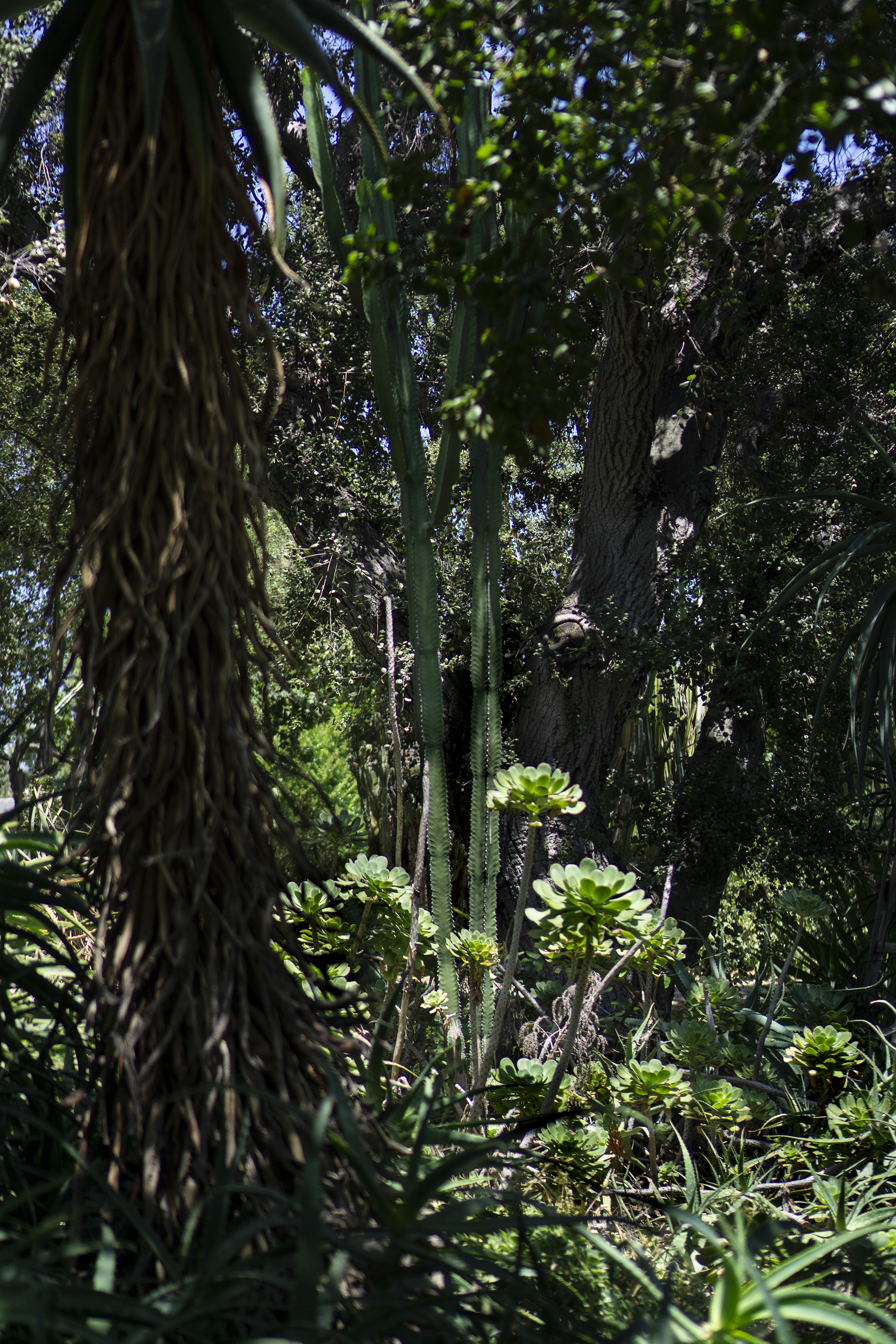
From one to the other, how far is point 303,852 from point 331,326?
12.5ft

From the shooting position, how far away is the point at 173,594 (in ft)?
4.41

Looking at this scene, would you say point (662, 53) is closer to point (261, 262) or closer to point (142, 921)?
point (142, 921)

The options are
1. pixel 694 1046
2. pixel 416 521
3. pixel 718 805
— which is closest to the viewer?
pixel 694 1046

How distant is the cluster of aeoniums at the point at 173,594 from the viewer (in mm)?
1281

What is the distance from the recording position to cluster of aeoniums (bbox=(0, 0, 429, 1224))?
4.20ft

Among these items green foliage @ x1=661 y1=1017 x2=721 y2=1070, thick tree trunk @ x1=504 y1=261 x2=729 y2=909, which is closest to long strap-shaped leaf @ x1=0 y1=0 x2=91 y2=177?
green foliage @ x1=661 y1=1017 x2=721 y2=1070

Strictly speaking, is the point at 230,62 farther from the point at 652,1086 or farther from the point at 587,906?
the point at 652,1086

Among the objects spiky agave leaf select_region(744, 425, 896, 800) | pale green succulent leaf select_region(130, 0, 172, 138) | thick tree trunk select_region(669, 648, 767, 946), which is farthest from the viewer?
thick tree trunk select_region(669, 648, 767, 946)

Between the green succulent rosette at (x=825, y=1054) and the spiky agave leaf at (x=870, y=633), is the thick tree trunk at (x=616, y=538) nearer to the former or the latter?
the spiky agave leaf at (x=870, y=633)

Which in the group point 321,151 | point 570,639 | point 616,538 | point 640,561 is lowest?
point 570,639

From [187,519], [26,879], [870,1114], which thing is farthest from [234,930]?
[870,1114]

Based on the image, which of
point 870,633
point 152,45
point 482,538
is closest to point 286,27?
point 152,45

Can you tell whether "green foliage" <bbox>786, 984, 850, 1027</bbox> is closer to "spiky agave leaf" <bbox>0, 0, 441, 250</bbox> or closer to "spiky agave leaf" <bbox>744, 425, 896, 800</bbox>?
"spiky agave leaf" <bbox>744, 425, 896, 800</bbox>

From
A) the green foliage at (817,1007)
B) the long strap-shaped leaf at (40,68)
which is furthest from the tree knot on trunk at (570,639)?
the long strap-shaped leaf at (40,68)
